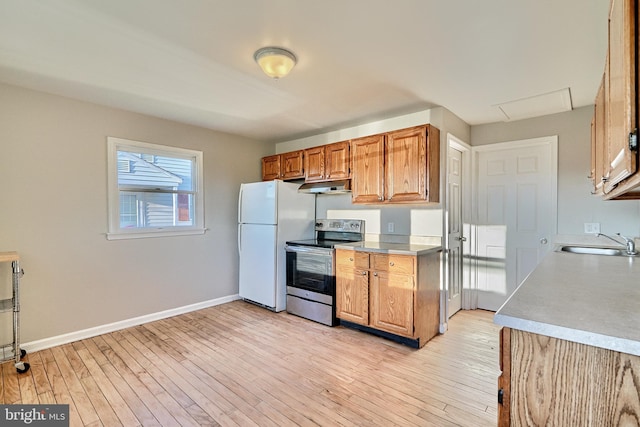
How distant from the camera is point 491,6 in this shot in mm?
1693

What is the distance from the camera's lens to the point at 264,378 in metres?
2.41

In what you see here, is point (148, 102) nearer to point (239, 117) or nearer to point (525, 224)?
point (239, 117)

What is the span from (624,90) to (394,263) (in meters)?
2.24

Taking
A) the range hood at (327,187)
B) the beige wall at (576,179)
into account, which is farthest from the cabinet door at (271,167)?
the beige wall at (576,179)

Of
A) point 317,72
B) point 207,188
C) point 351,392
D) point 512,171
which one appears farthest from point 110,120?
point 512,171

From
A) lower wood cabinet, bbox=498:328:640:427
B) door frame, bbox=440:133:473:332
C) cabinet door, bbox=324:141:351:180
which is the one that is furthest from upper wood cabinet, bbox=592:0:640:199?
cabinet door, bbox=324:141:351:180

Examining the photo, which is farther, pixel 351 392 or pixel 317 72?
pixel 317 72

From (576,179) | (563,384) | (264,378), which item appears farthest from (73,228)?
(576,179)

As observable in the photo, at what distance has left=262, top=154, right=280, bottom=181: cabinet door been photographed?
4.55m

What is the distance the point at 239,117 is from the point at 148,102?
3.12ft

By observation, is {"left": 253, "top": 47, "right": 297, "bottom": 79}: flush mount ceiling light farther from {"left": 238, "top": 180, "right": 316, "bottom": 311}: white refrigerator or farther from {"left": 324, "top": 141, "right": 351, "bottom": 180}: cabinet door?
{"left": 238, "top": 180, "right": 316, "bottom": 311}: white refrigerator

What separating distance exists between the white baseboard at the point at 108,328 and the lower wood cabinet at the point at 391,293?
6.25ft

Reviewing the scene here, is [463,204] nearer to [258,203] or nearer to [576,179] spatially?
[576,179]

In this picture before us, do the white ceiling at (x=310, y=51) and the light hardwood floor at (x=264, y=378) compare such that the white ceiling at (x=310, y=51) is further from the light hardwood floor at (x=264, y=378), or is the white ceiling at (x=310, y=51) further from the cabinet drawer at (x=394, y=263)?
the light hardwood floor at (x=264, y=378)
